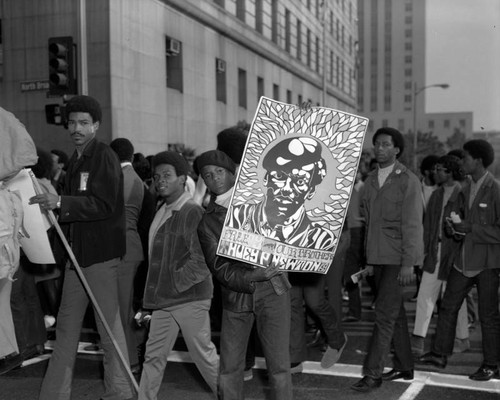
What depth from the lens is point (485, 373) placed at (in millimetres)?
5656

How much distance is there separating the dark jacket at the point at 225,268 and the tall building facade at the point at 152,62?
9.02 metres

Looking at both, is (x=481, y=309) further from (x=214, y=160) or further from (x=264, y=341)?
(x=214, y=160)

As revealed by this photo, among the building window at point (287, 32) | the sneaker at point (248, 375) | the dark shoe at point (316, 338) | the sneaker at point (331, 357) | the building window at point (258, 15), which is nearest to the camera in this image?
the sneaker at point (248, 375)

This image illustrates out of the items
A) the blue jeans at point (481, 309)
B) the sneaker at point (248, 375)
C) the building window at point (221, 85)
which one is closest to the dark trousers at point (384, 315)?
the blue jeans at point (481, 309)

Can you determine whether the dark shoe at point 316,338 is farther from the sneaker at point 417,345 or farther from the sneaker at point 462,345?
the sneaker at point 462,345

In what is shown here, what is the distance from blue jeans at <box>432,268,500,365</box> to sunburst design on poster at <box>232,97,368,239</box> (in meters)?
2.16

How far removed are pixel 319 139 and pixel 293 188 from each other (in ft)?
1.15

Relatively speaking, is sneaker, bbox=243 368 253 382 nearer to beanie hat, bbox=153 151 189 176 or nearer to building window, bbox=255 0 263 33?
beanie hat, bbox=153 151 189 176

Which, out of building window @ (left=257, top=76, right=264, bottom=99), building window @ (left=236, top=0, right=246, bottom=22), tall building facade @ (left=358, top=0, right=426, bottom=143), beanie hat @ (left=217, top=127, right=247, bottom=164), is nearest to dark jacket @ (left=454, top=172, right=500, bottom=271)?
beanie hat @ (left=217, top=127, right=247, bottom=164)

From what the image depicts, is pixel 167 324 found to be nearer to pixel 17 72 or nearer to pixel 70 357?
pixel 70 357

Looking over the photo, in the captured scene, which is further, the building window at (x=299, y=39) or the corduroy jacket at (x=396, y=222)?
the building window at (x=299, y=39)

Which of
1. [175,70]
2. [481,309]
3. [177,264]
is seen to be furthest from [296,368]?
[175,70]

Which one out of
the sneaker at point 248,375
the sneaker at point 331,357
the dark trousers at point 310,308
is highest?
the dark trousers at point 310,308

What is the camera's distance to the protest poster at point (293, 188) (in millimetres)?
3939
